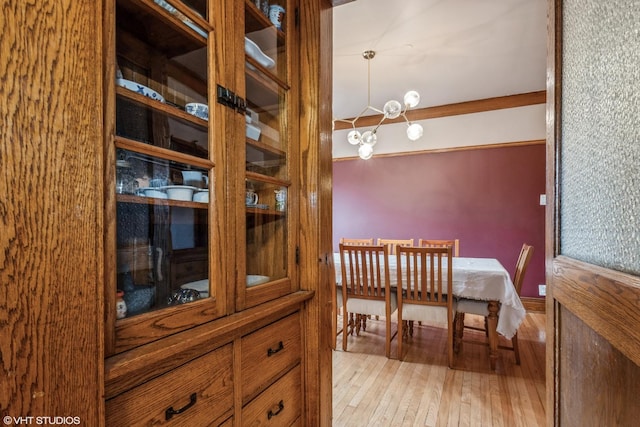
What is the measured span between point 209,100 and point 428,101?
12.0 ft

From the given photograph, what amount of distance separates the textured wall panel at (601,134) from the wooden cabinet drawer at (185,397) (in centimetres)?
93

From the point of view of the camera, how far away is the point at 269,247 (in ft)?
3.76

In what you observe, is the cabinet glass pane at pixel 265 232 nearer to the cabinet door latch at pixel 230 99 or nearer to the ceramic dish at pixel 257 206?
the ceramic dish at pixel 257 206

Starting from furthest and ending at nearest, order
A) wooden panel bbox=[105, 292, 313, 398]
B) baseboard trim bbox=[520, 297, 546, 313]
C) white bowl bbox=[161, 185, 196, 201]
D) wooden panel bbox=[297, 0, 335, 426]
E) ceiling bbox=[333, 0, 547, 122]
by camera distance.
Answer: baseboard trim bbox=[520, 297, 546, 313] < ceiling bbox=[333, 0, 547, 122] < wooden panel bbox=[297, 0, 335, 426] < white bowl bbox=[161, 185, 196, 201] < wooden panel bbox=[105, 292, 313, 398]

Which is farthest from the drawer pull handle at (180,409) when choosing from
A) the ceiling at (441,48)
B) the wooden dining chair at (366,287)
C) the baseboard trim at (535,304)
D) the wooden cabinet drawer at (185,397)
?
the baseboard trim at (535,304)

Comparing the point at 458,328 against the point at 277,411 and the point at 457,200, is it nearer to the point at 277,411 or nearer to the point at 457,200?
the point at 457,200

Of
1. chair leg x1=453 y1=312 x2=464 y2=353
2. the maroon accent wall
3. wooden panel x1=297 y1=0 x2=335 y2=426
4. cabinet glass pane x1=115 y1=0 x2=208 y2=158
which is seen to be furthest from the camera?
the maroon accent wall

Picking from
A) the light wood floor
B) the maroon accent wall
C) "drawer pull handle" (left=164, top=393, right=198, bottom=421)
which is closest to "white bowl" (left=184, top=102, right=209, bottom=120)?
"drawer pull handle" (left=164, top=393, right=198, bottom=421)

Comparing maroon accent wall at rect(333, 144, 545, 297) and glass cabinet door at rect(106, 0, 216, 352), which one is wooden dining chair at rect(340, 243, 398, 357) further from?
maroon accent wall at rect(333, 144, 545, 297)

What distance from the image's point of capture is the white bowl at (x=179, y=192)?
2.63 feet

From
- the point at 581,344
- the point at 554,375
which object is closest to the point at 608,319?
the point at 581,344

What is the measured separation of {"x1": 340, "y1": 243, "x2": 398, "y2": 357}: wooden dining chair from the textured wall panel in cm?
170

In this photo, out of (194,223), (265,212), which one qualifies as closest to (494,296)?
(265,212)

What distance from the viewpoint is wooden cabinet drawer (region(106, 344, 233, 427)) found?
617 mm
